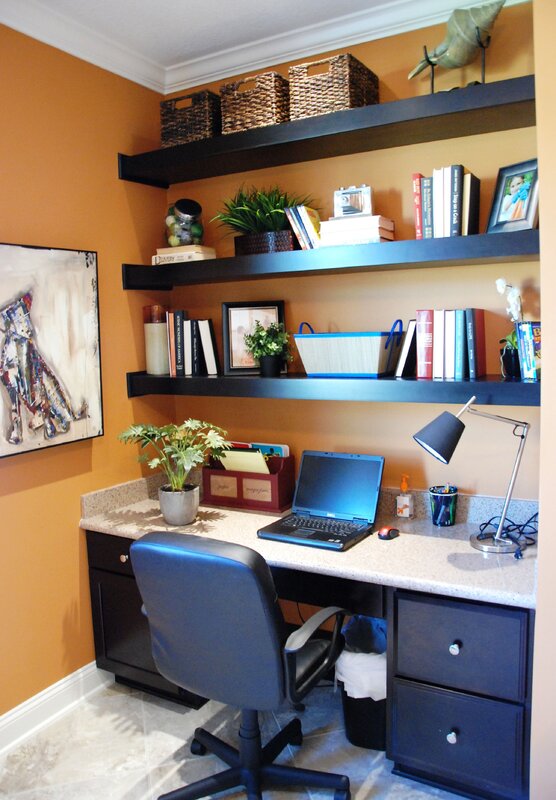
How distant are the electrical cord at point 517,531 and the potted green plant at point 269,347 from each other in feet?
3.12

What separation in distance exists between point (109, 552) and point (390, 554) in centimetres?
110

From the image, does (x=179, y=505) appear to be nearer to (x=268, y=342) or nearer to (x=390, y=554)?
(x=268, y=342)

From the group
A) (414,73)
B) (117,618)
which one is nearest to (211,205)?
(414,73)

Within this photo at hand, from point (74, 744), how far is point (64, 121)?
2.26 meters

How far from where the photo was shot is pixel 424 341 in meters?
2.24

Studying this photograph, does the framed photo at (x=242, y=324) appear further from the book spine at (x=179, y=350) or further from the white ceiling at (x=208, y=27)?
the white ceiling at (x=208, y=27)

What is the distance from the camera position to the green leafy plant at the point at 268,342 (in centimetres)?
253

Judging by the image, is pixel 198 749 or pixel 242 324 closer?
pixel 198 749

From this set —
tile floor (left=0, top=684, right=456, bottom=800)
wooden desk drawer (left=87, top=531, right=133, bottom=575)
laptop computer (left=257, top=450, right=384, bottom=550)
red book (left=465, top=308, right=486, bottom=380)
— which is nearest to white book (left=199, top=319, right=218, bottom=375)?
laptop computer (left=257, top=450, right=384, bottom=550)

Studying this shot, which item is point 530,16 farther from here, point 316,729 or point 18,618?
point 18,618

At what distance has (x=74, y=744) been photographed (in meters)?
2.33

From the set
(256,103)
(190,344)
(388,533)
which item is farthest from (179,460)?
(256,103)

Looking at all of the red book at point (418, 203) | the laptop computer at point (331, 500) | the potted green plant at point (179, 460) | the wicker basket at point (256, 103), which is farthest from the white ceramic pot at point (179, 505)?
the wicker basket at point (256, 103)

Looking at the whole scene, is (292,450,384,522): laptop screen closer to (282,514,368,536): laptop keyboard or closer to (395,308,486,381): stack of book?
(282,514,368,536): laptop keyboard
